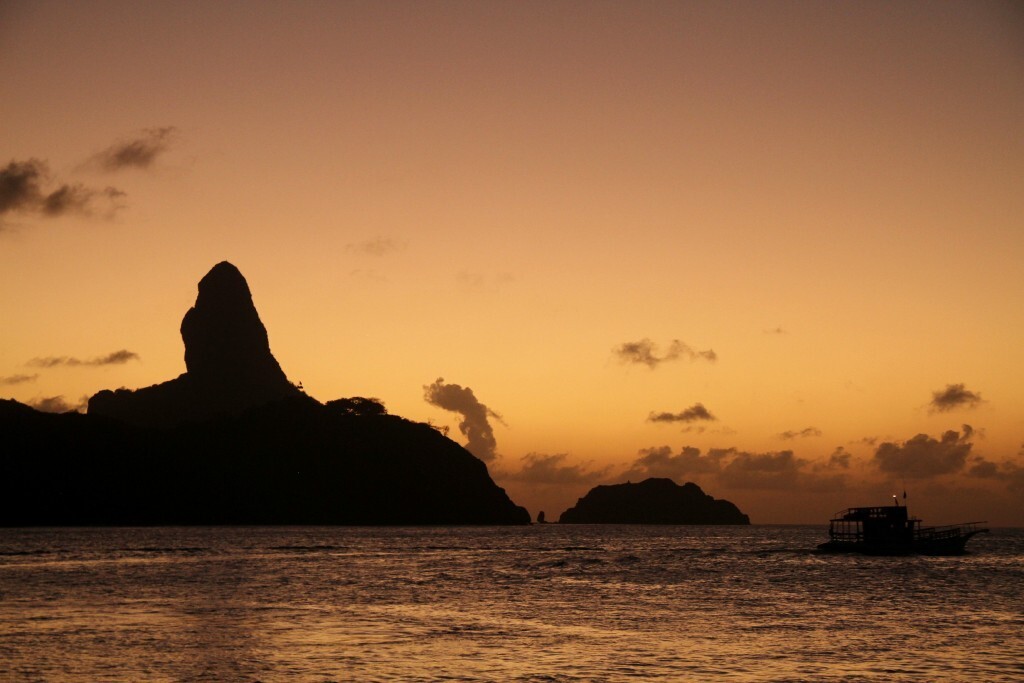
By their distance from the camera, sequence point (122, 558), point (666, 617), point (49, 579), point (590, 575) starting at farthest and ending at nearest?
point (122, 558) → point (590, 575) → point (49, 579) → point (666, 617)

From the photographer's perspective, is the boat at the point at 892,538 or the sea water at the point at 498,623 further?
the boat at the point at 892,538

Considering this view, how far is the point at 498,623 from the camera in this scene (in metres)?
55.8

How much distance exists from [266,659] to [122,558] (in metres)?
79.7

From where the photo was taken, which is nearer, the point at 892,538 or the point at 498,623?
the point at 498,623

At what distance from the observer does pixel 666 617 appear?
59469 mm

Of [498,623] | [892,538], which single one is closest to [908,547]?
[892,538]

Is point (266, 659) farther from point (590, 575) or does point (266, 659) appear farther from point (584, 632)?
point (590, 575)

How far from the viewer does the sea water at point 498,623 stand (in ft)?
133

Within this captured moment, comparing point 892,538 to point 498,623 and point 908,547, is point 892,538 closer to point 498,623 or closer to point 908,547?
point 908,547

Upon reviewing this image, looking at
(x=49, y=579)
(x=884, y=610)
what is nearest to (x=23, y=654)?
(x=49, y=579)

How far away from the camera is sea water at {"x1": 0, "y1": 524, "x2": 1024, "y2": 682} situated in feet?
133

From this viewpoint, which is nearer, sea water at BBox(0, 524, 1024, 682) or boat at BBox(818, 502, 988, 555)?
sea water at BBox(0, 524, 1024, 682)

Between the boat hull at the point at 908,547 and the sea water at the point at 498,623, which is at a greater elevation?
the boat hull at the point at 908,547

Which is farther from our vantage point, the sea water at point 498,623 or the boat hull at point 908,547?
the boat hull at point 908,547
